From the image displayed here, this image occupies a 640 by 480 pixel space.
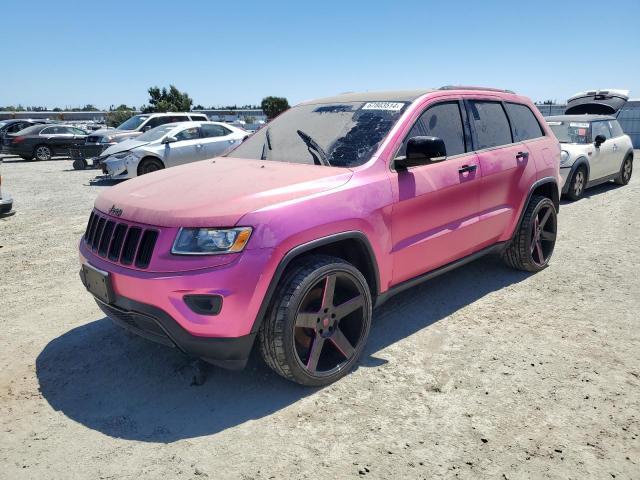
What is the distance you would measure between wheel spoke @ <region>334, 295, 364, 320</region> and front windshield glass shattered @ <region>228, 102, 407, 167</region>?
91cm

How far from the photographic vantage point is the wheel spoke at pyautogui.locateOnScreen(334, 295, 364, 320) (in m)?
3.12

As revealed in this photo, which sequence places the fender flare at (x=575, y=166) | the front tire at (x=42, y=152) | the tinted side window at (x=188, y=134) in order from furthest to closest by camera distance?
the front tire at (x=42, y=152), the tinted side window at (x=188, y=134), the fender flare at (x=575, y=166)

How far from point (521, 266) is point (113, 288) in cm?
395

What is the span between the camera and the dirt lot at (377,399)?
2.47 metres

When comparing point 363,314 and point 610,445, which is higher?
point 363,314

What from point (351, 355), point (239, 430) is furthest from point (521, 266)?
point (239, 430)

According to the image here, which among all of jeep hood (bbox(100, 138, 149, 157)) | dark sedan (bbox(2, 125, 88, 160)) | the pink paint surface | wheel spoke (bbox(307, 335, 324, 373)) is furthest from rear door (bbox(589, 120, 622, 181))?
dark sedan (bbox(2, 125, 88, 160))

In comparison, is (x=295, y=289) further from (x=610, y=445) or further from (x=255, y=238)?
(x=610, y=445)

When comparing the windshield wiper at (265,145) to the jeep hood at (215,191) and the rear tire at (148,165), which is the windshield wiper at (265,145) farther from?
the rear tire at (148,165)

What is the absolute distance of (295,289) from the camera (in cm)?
283

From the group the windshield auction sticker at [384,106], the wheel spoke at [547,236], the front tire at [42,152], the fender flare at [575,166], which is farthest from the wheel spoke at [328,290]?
the front tire at [42,152]

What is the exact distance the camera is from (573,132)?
9.52 m

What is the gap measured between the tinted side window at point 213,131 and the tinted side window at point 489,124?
9.45 metres

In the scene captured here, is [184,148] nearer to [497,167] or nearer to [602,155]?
[602,155]
